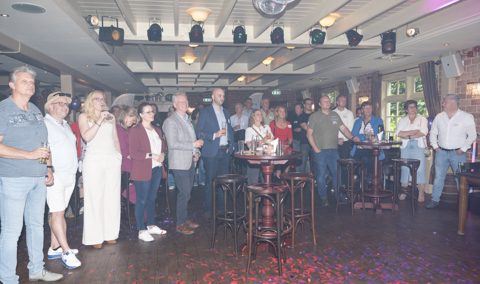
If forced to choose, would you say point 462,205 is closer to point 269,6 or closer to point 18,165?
point 269,6

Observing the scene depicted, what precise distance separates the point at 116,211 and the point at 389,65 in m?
7.38

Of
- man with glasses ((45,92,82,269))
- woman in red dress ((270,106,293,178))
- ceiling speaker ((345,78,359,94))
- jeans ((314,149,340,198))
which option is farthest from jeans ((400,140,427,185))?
man with glasses ((45,92,82,269))

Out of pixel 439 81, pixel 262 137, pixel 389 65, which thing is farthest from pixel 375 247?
pixel 389 65

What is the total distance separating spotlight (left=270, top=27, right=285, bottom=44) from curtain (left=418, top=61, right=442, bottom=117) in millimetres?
3487

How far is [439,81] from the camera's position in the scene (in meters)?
6.81

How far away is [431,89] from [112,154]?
21.5 feet

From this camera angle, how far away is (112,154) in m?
3.32

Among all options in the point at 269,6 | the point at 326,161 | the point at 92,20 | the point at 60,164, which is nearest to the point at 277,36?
the point at 269,6

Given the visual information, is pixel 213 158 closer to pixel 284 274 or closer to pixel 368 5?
pixel 284 274

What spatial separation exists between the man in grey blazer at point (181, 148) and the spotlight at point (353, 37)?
3.68 metres

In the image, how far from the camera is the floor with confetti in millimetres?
2748

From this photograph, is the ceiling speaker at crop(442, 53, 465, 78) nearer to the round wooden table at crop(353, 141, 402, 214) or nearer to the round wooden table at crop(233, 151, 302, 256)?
the round wooden table at crop(353, 141, 402, 214)

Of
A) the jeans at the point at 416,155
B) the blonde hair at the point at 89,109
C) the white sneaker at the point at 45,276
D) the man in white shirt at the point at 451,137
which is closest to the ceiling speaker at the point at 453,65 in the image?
the man in white shirt at the point at 451,137

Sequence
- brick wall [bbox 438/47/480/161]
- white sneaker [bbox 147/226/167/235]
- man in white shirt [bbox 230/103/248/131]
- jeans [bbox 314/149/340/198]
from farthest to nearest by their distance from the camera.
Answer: man in white shirt [bbox 230/103/248/131], brick wall [bbox 438/47/480/161], jeans [bbox 314/149/340/198], white sneaker [bbox 147/226/167/235]
